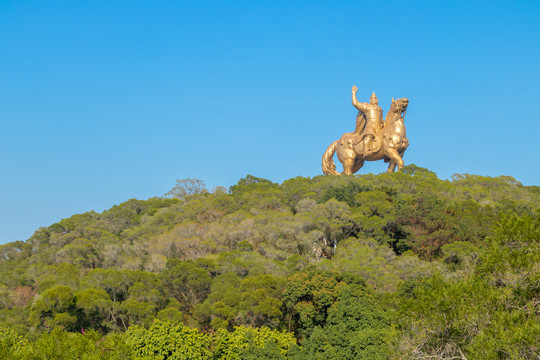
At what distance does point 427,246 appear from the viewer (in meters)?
28.1

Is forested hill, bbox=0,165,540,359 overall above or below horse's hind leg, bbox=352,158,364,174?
below

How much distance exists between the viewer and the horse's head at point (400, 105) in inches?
1425

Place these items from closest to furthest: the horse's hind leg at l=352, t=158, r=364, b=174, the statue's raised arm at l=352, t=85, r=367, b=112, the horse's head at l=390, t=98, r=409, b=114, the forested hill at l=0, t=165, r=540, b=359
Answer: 1. the forested hill at l=0, t=165, r=540, b=359
2. the horse's head at l=390, t=98, r=409, b=114
3. the statue's raised arm at l=352, t=85, r=367, b=112
4. the horse's hind leg at l=352, t=158, r=364, b=174

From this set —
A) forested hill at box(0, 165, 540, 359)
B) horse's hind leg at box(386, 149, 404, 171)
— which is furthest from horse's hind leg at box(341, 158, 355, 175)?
horse's hind leg at box(386, 149, 404, 171)

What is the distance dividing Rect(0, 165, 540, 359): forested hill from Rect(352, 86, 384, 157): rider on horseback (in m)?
2.20

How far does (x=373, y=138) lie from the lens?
36750 millimetres

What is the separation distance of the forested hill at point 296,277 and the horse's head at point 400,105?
3.73 m

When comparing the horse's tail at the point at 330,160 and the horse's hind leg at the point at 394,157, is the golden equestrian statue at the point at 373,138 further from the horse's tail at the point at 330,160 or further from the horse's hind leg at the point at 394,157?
the horse's tail at the point at 330,160

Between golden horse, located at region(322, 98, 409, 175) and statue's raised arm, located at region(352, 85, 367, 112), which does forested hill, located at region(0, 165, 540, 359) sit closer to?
golden horse, located at region(322, 98, 409, 175)

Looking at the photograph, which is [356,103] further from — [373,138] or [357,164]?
[357,164]

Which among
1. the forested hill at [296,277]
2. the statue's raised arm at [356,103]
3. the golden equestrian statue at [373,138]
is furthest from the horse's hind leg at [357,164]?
the statue's raised arm at [356,103]

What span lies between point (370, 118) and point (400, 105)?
195cm

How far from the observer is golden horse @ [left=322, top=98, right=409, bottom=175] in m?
36.3

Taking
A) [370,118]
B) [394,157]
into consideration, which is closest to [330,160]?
[370,118]
